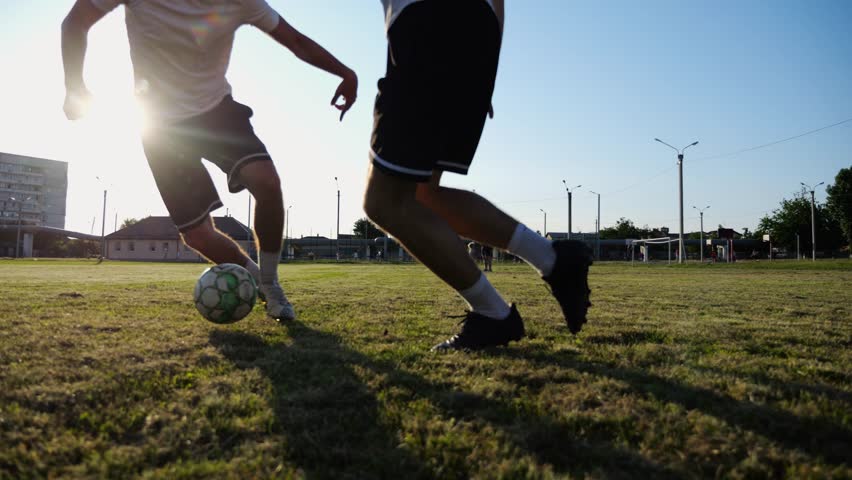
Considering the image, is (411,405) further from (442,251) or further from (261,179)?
(261,179)

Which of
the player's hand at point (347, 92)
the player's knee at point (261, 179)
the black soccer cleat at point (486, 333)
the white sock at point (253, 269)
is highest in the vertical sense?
the player's hand at point (347, 92)

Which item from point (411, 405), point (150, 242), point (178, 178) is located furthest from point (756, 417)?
point (150, 242)

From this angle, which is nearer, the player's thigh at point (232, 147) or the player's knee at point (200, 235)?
the player's thigh at point (232, 147)

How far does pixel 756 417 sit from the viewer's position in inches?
57.9

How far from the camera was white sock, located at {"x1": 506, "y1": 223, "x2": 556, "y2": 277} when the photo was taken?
2.49 m

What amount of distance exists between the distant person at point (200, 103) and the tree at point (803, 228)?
3308 inches

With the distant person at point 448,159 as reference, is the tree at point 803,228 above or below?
above

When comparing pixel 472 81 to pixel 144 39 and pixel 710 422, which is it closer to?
pixel 710 422

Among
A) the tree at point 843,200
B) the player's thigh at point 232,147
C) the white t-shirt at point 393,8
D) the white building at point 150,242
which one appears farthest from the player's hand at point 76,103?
the tree at point 843,200

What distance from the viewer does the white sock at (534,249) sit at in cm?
249

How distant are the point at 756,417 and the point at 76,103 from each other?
3530 mm

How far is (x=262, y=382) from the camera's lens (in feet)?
6.13

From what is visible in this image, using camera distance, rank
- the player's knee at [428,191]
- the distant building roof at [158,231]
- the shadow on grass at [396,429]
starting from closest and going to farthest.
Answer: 1. the shadow on grass at [396,429]
2. the player's knee at [428,191]
3. the distant building roof at [158,231]

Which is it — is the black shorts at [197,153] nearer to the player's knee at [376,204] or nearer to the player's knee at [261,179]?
the player's knee at [261,179]
